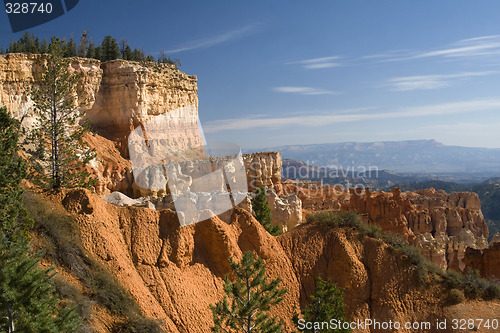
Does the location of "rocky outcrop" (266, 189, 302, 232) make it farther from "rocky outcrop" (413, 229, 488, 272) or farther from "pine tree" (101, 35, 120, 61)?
"pine tree" (101, 35, 120, 61)

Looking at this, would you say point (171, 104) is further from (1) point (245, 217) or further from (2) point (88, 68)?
(1) point (245, 217)

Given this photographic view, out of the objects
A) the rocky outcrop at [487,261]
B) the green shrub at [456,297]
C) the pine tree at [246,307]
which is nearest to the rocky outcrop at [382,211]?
the rocky outcrop at [487,261]

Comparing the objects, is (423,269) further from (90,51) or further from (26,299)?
(90,51)

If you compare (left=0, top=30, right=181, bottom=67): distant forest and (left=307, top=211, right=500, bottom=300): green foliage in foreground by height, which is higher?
(left=0, top=30, right=181, bottom=67): distant forest

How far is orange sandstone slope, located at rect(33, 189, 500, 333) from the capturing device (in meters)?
14.9

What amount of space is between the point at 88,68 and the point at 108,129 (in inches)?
242

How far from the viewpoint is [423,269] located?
62.4 feet

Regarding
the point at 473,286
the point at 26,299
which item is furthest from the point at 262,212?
the point at 26,299

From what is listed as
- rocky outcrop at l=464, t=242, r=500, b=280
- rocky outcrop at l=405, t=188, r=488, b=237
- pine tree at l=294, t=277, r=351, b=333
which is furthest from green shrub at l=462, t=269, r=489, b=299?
rocky outcrop at l=405, t=188, r=488, b=237

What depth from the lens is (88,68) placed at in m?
42.8

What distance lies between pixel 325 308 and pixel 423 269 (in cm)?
696

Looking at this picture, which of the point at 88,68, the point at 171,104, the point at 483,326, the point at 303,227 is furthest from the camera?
the point at 171,104

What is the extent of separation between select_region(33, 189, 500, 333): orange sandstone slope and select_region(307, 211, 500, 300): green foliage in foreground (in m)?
0.35

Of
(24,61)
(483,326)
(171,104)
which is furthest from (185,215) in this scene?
(171,104)
